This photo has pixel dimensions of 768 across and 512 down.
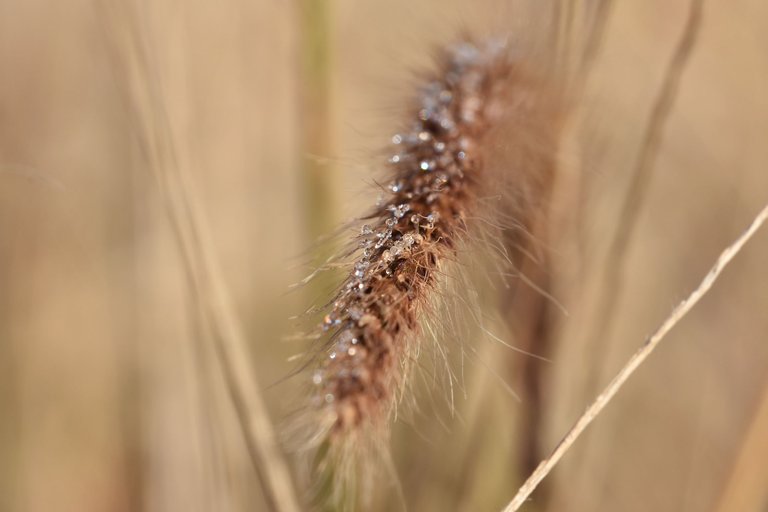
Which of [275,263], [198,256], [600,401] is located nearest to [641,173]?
[600,401]

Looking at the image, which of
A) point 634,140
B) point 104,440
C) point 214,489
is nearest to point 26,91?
point 104,440

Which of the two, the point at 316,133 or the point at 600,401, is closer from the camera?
the point at 600,401

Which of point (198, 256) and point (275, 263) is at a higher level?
point (275, 263)

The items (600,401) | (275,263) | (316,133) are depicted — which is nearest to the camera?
(600,401)

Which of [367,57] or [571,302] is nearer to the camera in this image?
[571,302]

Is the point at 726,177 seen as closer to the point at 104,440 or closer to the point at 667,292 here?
the point at 667,292

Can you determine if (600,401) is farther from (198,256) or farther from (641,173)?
(198,256)
